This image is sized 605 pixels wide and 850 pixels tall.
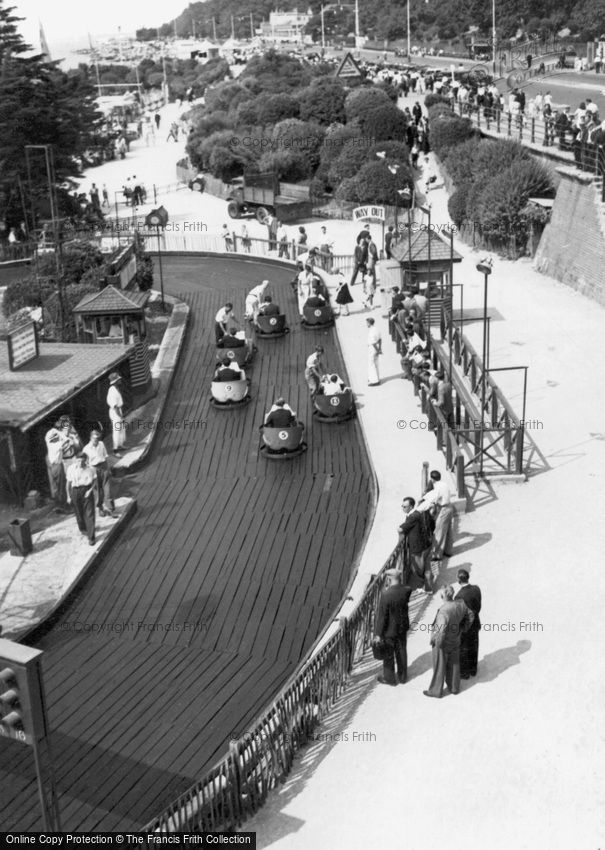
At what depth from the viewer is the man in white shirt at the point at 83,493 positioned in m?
16.5

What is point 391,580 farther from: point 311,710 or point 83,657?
point 83,657

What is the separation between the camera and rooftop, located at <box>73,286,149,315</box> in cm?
2448

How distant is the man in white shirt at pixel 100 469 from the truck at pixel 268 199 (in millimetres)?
28558

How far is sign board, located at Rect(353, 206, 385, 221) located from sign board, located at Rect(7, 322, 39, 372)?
2167cm

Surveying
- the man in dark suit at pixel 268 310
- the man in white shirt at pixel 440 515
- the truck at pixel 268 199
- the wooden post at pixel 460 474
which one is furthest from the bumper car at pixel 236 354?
the truck at pixel 268 199

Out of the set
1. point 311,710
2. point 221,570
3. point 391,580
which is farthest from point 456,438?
point 311,710

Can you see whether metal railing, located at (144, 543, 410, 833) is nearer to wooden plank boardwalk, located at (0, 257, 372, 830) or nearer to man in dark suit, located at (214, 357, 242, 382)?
wooden plank boardwalk, located at (0, 257, 372, 830)

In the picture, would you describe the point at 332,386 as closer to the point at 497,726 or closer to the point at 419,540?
the point at 419,540

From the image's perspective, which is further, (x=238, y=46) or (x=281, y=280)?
(x=238, y=46)

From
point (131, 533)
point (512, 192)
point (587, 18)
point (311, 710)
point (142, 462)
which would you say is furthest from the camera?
point (587, 18)

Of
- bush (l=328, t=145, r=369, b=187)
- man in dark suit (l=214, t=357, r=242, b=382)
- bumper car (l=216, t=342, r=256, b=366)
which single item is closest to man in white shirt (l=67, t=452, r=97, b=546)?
man in dark suit (l=214, t=357, r=242, b=382)

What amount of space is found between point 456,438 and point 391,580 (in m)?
6.52

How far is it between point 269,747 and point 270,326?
18831 mm

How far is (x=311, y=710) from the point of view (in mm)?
11273
